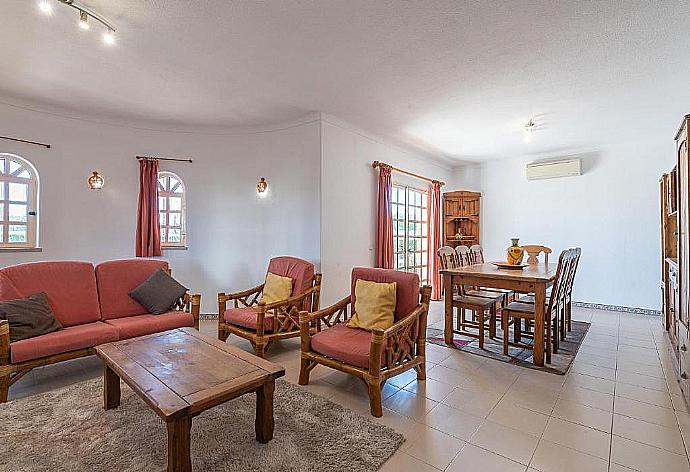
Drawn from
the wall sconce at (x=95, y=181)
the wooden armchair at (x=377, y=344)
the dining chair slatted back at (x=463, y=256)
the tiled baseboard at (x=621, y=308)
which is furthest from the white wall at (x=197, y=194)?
the tiled baseboard at (x=621, y=308)

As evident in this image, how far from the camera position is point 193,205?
4949 mm

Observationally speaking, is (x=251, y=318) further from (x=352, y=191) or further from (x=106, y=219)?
(x=106, y=219)

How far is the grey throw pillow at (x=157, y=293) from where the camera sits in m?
3.57

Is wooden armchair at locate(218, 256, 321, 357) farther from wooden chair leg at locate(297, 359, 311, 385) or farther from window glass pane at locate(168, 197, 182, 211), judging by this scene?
window glass pane at locate(168, 197, 182, 211)

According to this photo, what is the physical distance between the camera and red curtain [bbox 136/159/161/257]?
4.54 meters

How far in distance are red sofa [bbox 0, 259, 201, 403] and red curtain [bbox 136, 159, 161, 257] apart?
2.69 feet

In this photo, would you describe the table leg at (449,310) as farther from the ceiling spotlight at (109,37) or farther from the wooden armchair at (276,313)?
the ceiling spotlight at (109,37)

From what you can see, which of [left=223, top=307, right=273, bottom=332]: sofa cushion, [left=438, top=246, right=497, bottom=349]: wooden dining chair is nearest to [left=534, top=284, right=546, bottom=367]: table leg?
[left=438, top=246, right=497, bottom=349]: wooden dining chair

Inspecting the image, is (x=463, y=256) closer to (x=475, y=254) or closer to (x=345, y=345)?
(x=475, y=254)

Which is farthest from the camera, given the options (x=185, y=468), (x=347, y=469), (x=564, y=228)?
(x=564, y=228)

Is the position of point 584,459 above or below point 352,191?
below

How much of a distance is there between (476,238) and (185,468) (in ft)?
20.7

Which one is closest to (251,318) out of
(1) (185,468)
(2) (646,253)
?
(1) (185,468)

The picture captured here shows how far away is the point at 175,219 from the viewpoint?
4.99 m
